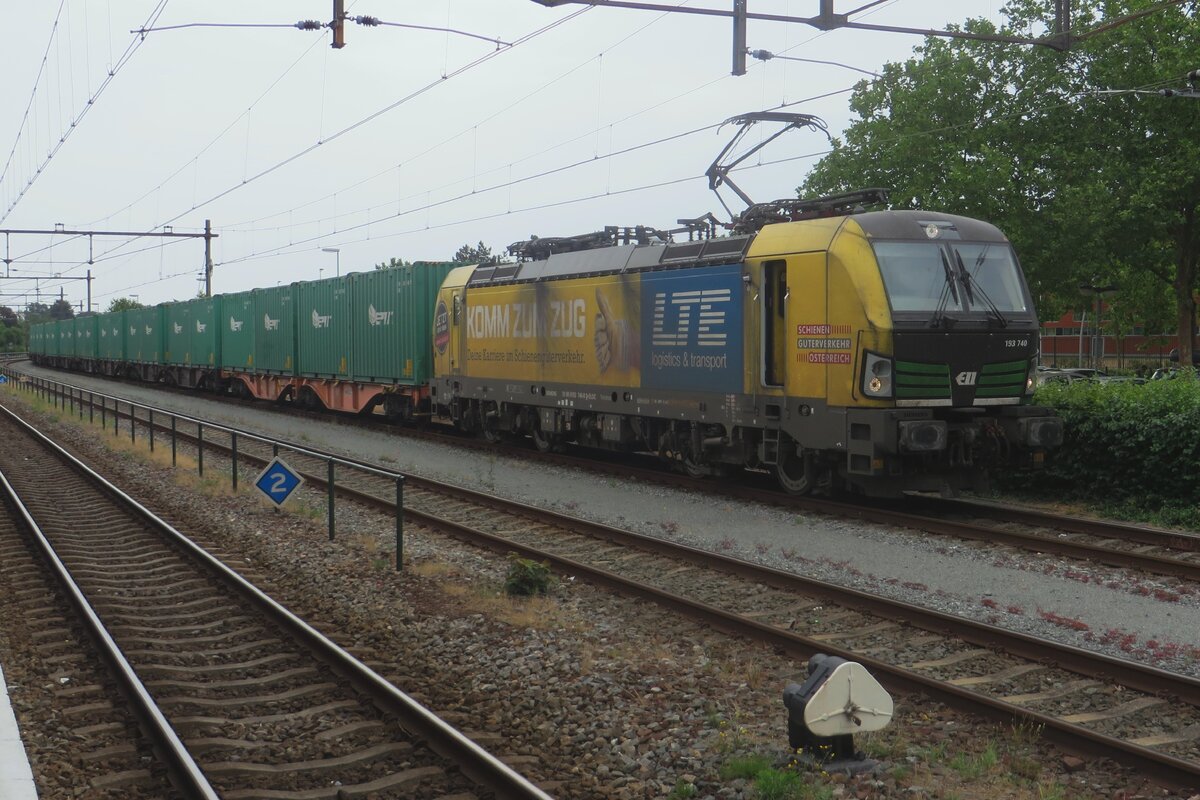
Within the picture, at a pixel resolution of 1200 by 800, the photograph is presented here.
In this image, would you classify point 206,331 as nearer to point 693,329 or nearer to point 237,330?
point 237,330

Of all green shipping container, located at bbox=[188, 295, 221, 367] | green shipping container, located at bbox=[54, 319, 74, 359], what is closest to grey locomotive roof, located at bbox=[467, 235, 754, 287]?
green shipping container, located at bbox=[188, 295, 221, 367]

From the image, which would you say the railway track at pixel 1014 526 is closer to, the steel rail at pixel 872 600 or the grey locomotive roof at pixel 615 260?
the steel rail at pixel 872 600

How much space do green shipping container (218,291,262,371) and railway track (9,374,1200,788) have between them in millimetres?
24501

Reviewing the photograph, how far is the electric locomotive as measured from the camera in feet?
39.9

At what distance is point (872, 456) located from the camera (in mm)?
12094

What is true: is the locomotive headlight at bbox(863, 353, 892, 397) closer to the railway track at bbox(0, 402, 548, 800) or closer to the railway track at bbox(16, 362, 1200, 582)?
the railway track at bbox(16, 362, 1200, 582)

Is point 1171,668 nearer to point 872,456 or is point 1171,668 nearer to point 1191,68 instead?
point 872,456

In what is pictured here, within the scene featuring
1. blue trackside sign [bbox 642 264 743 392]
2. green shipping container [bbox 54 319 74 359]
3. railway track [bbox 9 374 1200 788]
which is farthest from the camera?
green shipping container [bbox 54 319 74 359]

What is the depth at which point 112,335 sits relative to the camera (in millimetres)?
55000

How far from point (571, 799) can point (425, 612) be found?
3888 millimetres

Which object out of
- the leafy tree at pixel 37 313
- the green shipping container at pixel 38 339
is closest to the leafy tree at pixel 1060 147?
the green shipping container at pixel 38 339

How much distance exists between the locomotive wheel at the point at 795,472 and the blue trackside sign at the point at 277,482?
6.13 meters

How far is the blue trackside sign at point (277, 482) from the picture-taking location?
13.6m

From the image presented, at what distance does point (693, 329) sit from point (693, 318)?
147 millimetres
